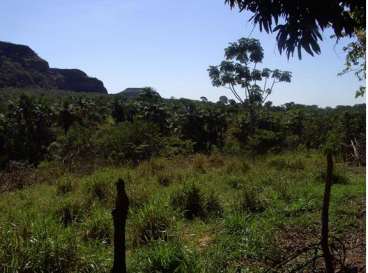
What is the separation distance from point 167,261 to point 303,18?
9.71 ft

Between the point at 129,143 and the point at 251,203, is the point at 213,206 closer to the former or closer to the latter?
the point at 251,203

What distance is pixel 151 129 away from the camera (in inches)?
763

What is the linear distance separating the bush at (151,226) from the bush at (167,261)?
2.87 ft

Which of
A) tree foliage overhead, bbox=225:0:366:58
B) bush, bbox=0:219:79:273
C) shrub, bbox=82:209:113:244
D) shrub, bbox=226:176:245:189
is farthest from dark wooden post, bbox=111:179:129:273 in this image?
shrub, bbox=226:176:245:189

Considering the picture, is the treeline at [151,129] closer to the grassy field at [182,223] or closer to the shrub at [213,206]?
the grassy field at [182,223]

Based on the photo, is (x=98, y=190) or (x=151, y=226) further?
(x=98, y=190)

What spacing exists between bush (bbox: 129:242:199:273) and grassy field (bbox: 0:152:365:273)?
1 cm

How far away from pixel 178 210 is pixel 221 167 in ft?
20.4

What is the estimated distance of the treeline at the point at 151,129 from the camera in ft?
62.8

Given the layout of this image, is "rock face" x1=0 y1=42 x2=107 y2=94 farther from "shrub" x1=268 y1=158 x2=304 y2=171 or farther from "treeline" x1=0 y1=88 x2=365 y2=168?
"shrub" x1=268 y1=158 x2=304 y2=171

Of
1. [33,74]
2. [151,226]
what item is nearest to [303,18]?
[151,226]

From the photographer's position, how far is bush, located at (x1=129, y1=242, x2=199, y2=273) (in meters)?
4.58

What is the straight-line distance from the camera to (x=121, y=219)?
2.06 meters

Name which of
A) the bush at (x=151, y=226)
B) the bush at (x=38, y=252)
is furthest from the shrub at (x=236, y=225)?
the bush at (x=38, y=252)
